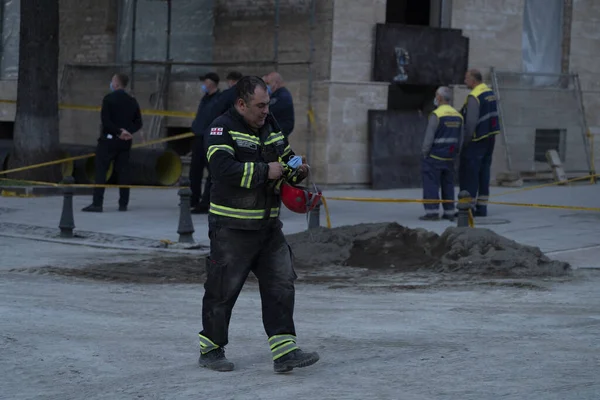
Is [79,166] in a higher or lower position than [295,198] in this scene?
lower

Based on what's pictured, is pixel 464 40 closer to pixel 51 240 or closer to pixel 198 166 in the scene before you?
pixel 198 166

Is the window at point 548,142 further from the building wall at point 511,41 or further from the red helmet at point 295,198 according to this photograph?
the red helmet at point 295,198

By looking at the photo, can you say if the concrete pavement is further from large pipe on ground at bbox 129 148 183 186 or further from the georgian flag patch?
the georgian flag patch

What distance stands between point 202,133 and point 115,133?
1.44 metres

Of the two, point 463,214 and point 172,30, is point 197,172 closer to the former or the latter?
point 463,214

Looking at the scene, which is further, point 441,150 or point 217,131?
point 441,150

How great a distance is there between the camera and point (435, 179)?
1564cm

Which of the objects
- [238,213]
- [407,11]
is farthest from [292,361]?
[407,11]

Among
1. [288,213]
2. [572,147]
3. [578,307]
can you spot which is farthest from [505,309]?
[572,147]

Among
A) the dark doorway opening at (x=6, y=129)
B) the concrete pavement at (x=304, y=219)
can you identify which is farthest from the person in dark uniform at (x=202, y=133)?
the dark doorway opening at (x=6, y=129)

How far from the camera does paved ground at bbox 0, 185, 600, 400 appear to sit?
6.75 m

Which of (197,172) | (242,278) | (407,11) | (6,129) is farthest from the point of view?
(407,11)

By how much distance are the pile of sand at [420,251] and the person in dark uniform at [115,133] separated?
4.43 metres

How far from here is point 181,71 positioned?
22.3 meters
